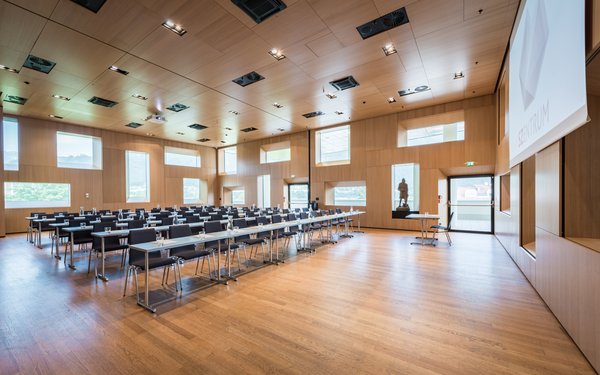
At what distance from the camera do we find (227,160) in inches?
710

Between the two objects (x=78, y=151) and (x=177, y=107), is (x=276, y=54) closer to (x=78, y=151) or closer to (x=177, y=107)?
(x=177, y=107)

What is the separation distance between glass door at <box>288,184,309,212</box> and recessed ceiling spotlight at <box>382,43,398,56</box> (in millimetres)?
9067

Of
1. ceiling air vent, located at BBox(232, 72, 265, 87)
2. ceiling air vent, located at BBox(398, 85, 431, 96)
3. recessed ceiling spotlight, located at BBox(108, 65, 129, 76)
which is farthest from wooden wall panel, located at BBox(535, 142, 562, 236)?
recessed ceiling spotlight, located at BBox(108, 65, 129, 76)

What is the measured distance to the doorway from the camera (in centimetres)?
1461

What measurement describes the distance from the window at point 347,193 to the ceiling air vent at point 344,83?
530 centimetres

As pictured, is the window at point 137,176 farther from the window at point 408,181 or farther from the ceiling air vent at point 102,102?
the window at point 408,181

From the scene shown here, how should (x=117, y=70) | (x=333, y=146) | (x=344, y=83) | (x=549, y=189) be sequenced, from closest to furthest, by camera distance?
1. (x=549, y=189)
2. (x=117, y=70)
3. (x=344, y=83)
4. (x=333, y=146)

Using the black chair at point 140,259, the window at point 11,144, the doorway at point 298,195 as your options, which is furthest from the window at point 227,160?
the black chair at point 140,259

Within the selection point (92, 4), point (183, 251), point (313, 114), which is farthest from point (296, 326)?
point (313, 114)

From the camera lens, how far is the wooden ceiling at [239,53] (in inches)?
188

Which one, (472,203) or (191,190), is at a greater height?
(191,190)

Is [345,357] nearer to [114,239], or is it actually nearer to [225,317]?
[225,317]

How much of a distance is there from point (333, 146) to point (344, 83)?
559 centimetres

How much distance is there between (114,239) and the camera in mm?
5535
